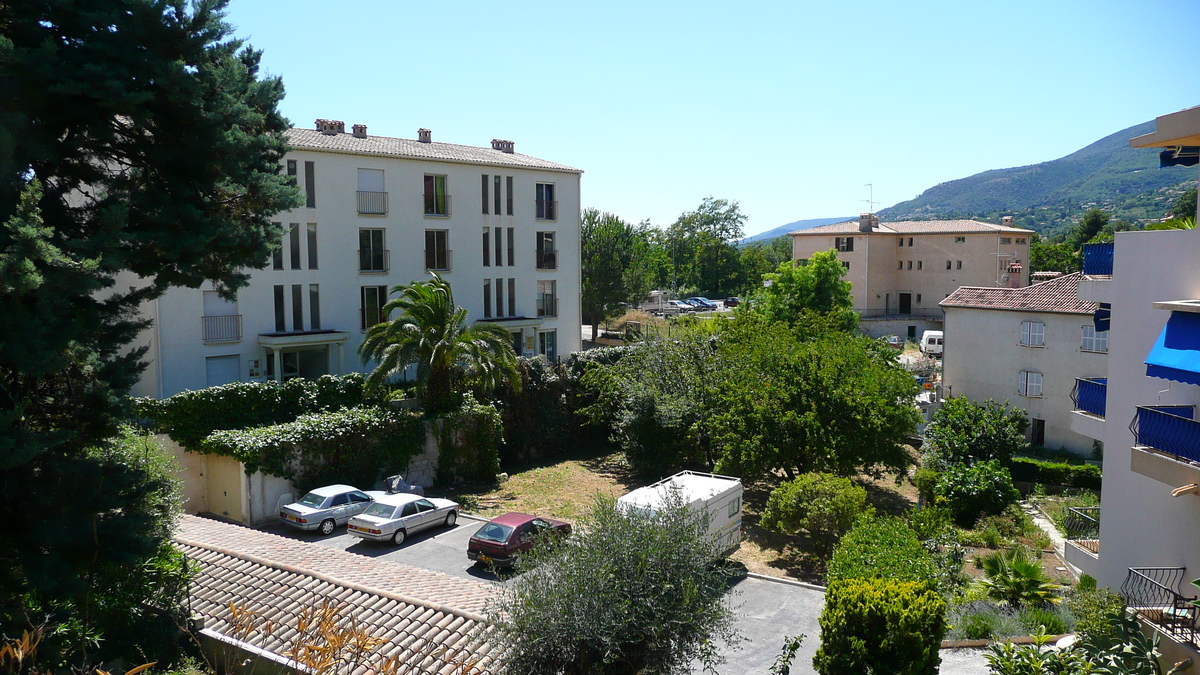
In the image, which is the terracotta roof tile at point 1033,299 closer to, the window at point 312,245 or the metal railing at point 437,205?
the metal railing at point 437,205

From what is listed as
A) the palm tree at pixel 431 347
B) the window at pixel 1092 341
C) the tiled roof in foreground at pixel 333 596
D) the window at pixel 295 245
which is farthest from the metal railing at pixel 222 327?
the window at pixel 1092 341

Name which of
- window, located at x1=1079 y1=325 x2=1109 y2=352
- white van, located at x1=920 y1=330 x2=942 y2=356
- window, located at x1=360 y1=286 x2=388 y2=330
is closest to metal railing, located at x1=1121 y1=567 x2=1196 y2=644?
window, located at x1=1079 y1=325 x2=1109 y2=352

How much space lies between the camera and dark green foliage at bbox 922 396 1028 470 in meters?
27.9

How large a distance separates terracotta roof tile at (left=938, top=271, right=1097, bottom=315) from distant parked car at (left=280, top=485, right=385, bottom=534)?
27097 mm

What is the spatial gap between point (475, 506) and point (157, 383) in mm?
13177

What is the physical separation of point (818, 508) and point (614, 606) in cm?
1113

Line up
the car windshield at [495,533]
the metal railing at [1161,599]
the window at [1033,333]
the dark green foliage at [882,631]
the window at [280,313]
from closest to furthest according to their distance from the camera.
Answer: the metal railing at [1161,599] → the dark green foliage at [882,631] → the car windshield at [495,533] → the window at [280,313] → the window at [1033,333]

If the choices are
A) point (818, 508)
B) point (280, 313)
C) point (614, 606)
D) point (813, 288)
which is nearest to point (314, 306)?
point (280, 313)

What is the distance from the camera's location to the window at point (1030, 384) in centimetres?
3284

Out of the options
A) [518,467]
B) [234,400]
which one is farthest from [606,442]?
[234,400]

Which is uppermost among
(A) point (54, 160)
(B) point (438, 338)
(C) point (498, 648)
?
(A) point (54, 160)

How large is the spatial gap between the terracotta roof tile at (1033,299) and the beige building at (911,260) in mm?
35703

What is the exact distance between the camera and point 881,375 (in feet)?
86.8

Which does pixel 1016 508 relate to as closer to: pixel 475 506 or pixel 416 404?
pixel 475 506
